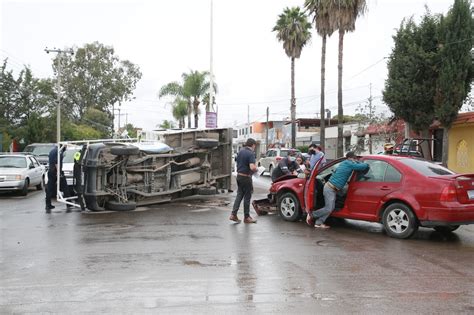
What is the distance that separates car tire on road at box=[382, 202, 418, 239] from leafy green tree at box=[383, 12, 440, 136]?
11.7 metres

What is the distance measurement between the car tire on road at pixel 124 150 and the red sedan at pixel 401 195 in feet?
13.8

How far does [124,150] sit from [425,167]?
6.70 meters

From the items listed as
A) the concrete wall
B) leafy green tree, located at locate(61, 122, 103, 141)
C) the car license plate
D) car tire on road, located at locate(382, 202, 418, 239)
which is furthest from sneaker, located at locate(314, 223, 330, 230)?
leafy green tree, located at locate(61, 122, 103, 141)

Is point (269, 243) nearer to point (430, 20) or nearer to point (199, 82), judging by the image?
point (430, 20)

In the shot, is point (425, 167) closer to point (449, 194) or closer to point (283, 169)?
point (449, 194)

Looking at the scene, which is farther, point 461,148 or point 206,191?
point 461,148

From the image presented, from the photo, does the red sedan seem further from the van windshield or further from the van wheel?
the van windshield

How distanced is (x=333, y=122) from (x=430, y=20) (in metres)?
49.0

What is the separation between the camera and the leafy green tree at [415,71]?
19.2 metres

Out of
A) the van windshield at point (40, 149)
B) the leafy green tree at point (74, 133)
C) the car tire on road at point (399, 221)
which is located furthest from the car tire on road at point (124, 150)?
the leafy green tree at point (74, 133)

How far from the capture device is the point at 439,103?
62.2ft

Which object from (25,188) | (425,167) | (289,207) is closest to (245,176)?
(289,207)

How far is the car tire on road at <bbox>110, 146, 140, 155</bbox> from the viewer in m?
11.7

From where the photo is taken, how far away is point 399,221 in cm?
868
